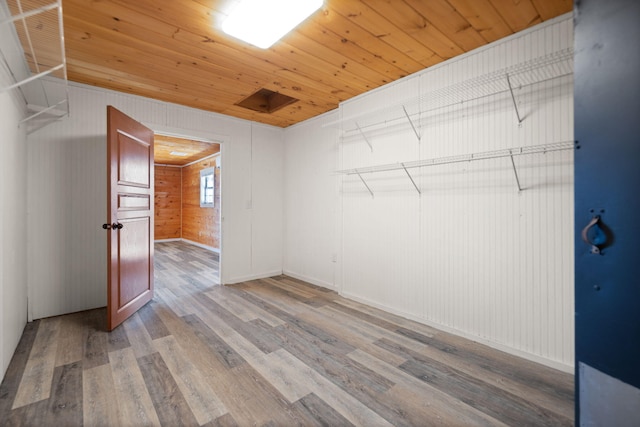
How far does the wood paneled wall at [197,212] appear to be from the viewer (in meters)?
6.84

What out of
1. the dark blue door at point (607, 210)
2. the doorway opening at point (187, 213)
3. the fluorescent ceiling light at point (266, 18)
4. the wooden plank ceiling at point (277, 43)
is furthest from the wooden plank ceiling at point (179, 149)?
the dark blue door at point (607, 210)

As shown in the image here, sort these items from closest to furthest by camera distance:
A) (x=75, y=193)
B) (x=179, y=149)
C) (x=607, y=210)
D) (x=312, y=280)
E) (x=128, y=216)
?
(x=607, y=210) < (x=128, y=216) < (x=75, y=193) < (x=312, y=280) < (x=179, y=149)

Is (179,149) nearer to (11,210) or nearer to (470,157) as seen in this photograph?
(11,210)

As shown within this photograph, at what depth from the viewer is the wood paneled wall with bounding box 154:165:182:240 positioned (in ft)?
27.1

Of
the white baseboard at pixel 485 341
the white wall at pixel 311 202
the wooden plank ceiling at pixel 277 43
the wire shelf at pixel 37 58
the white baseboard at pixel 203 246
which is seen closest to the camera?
the wire shelf at pixel 37 58

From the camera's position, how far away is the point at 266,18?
71.4 inches

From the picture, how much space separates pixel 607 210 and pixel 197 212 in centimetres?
804

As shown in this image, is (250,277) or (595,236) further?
(250,277)

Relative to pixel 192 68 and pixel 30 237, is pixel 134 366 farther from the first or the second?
pixel 192 68

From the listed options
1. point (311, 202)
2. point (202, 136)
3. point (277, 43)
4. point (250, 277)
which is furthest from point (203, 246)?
point (277, 43)

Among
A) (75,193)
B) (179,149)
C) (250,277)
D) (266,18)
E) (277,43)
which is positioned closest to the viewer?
(266,18)

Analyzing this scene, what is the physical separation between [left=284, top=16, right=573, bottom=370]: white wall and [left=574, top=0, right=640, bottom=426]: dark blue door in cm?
97

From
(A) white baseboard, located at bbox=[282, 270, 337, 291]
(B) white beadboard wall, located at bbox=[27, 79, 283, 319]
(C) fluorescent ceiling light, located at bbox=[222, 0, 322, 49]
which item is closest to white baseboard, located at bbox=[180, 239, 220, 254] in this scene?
(A) white baseboard, located at bbox=[282, 270, 337, 291]

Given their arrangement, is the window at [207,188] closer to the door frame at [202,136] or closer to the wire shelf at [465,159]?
the door frame at [202,136]
